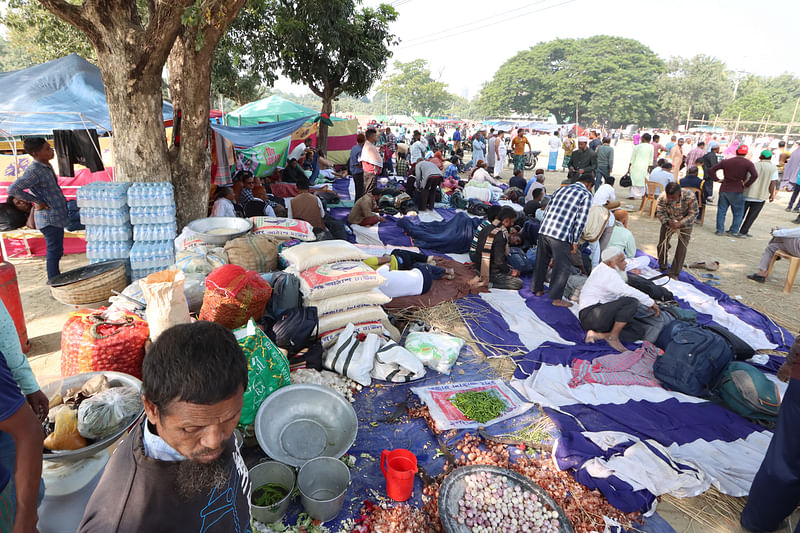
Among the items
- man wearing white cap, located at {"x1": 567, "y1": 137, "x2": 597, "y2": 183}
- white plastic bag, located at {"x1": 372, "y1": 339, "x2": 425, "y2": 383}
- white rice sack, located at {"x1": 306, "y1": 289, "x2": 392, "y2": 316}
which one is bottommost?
white plastic bag, located at {"x1": 372, "y1": 339, "x2": 425, "y2": 383}

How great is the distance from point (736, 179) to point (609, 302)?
Answer: 19.3ft

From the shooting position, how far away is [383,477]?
273 cm

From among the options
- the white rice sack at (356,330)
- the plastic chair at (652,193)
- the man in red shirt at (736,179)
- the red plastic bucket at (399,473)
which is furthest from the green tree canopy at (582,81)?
the red plastic bucket at (399,473)

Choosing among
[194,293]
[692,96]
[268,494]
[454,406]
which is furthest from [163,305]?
[692,96]

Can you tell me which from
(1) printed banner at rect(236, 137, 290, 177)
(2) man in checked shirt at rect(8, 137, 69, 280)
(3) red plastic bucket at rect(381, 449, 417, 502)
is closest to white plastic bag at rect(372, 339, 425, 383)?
(3) red plastic bucket at rect(381, 449, 417, 502)

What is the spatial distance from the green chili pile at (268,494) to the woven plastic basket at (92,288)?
3.24m

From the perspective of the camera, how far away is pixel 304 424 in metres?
2.84

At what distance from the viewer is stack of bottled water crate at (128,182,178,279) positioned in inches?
193

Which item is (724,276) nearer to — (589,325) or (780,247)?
(780,247)

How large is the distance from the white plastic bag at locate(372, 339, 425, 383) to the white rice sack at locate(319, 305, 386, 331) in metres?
0.51

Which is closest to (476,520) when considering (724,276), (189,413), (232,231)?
(189,413)

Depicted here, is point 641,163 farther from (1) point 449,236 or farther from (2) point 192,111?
(2) point 192,111

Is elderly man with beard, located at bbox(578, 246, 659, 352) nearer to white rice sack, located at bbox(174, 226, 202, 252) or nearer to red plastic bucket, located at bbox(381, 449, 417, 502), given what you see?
red plastic bucket, located at bbox(381, 449, 417, 502)

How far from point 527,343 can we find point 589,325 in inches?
27.9
